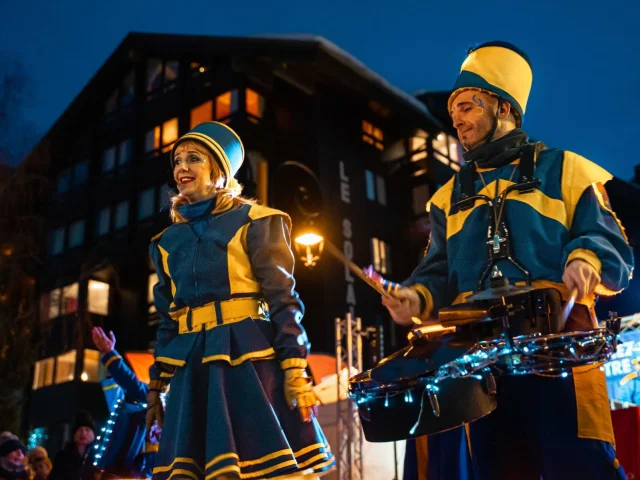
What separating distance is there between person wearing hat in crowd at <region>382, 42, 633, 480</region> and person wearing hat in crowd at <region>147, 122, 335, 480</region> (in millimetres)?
754

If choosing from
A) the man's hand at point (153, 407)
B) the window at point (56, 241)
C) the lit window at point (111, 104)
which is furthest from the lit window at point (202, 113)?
the man's hand at point (153, 407)

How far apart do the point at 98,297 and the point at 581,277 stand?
2633 centimetres

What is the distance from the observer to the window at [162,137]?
26.5 meters

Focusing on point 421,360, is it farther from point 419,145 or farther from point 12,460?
point 419,145

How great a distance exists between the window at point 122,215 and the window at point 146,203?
2.36 feet

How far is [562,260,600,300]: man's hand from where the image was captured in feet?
8.10

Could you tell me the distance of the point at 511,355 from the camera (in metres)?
2.29

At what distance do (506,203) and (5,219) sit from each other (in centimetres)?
1911

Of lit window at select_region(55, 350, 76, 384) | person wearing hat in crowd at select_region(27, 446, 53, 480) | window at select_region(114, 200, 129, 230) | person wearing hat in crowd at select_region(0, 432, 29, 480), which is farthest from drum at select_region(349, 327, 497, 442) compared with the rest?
lit window at select_region(55, 350, 76, 384)

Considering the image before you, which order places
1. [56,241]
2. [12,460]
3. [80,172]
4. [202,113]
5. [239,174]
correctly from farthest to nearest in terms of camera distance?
[80,172] < [56,241] < [202,113] < [239,174] < [12,460]

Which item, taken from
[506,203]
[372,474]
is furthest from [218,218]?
[372,474]

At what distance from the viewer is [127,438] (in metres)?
6.18

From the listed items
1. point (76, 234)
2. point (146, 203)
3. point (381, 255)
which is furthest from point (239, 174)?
point (76, 234)

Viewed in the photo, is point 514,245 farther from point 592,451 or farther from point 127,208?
point 127,208
